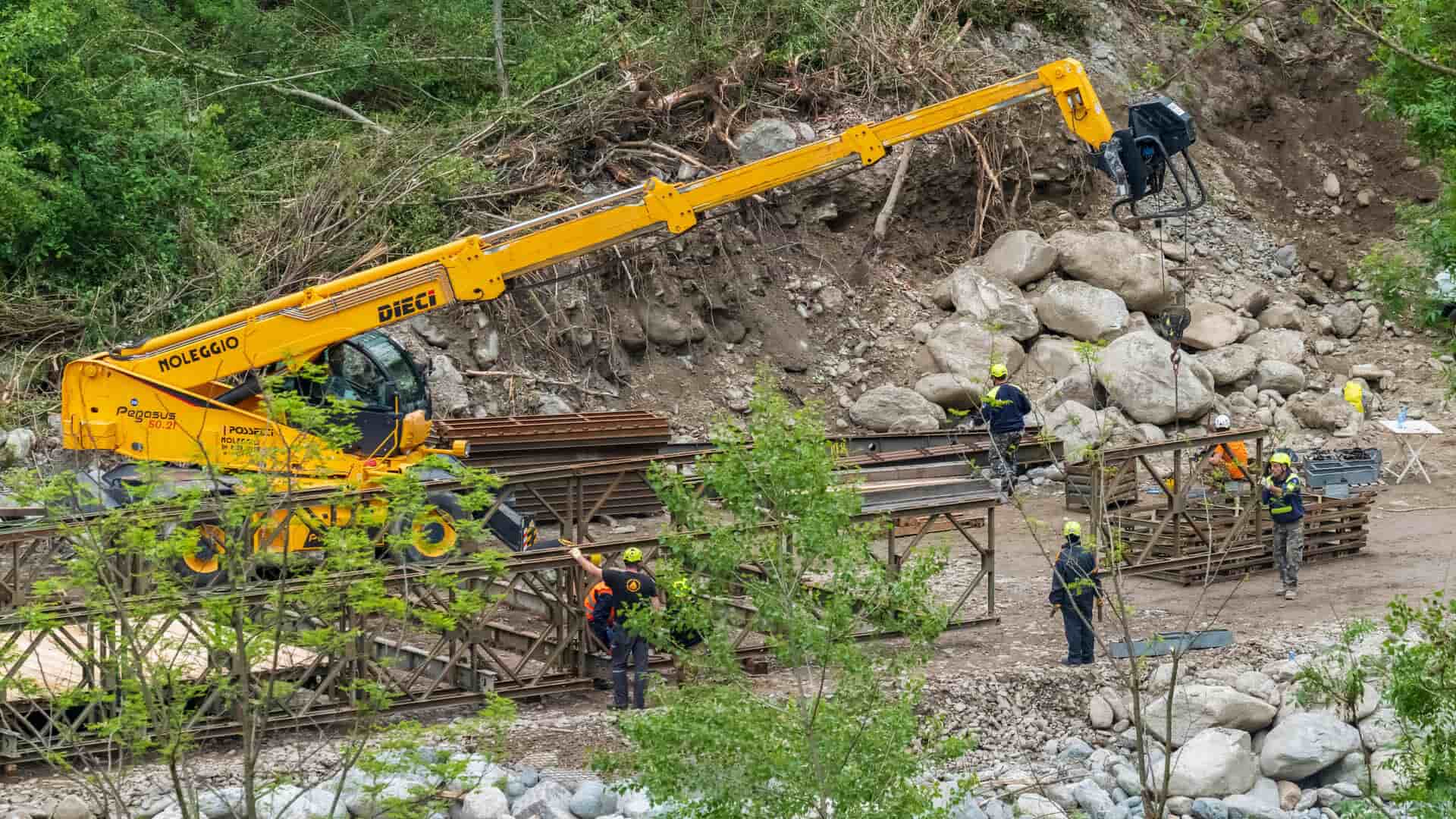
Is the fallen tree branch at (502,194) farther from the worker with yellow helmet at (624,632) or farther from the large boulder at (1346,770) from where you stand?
the large boulder at (1346,770)

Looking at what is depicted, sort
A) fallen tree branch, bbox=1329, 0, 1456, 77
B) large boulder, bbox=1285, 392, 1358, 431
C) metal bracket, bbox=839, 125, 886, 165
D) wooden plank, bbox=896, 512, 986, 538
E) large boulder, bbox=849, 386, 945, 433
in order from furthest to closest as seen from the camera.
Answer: large boulder, bbox=1285, 392, 1358, 431
large boulder, bbox=849, 386, 945, 433
wooden plank, bbox=896, 512, 986, 538
metal bracket, bbox=839, 125, 886, 165
fallen tree branch, bbox=1329, 0, 1456, 77

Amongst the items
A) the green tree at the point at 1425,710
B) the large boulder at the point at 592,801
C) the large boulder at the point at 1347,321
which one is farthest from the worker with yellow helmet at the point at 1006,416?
the large boulder at the point at 1347,321

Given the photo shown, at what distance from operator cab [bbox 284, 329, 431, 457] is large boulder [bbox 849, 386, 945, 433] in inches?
360

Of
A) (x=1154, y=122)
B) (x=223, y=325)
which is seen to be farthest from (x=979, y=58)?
(x=223, y=325)

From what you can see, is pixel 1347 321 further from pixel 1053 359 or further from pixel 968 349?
pixel 968 349

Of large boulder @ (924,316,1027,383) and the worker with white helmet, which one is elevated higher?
large boulder @ (924,316,1027,383)

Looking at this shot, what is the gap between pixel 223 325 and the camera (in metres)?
16.2

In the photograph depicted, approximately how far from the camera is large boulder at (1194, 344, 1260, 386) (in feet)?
84.6

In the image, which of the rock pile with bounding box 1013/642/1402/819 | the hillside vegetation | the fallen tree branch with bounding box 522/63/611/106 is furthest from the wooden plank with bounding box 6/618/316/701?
the fallen tree branch with bounding box 522/63/611/106

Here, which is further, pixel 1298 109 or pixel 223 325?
pixel 1298 109

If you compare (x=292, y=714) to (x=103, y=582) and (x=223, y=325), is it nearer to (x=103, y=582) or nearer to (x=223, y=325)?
(x=103, y=582)

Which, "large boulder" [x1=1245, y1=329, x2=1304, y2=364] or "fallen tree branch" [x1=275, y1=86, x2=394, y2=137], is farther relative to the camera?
A: "fallen tree branch" [x1=275, y1=86, x2=394, y2=137]

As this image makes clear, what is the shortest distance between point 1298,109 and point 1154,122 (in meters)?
20.9

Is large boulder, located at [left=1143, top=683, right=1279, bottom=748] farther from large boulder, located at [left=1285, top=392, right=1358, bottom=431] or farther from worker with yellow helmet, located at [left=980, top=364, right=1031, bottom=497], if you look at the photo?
large boulder, located at [left=1285, top=392, right=1358, bottom=431]
